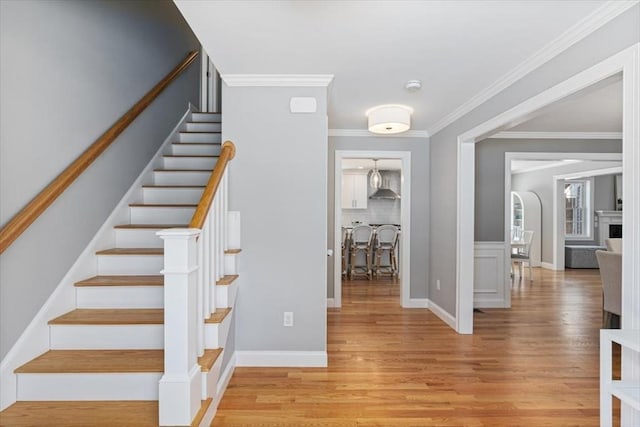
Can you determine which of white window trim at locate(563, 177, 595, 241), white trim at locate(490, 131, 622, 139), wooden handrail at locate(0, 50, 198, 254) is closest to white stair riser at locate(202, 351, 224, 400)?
wooden handrail at locate(0, 50, 198, 254)

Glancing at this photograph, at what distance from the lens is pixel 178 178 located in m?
3.29

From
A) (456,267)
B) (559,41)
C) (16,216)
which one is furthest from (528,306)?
(16,216)

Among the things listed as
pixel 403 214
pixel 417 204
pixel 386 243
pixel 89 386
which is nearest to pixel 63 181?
pixel 89 386

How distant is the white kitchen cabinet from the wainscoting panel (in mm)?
4113

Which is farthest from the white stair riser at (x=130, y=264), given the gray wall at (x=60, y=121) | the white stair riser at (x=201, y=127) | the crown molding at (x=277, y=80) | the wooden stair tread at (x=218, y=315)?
the white stair riser at (x=201, y=127)

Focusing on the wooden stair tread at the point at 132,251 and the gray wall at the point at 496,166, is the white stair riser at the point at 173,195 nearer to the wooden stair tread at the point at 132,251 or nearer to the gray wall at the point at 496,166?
the wooden stair tread at the point at 132,251

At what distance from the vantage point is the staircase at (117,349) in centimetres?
169

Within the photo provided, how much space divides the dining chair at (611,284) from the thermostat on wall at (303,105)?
2.96 m

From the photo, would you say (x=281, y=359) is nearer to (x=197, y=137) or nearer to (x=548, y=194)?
(x=197, y=137)

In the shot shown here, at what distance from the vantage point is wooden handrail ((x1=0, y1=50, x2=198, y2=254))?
163 centimetres

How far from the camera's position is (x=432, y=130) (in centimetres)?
427

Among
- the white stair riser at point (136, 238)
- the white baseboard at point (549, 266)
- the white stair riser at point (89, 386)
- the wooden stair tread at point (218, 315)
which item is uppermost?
the white stair riser at point (136, 238)

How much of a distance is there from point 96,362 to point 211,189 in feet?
3.56

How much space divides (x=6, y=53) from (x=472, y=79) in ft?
9.57
